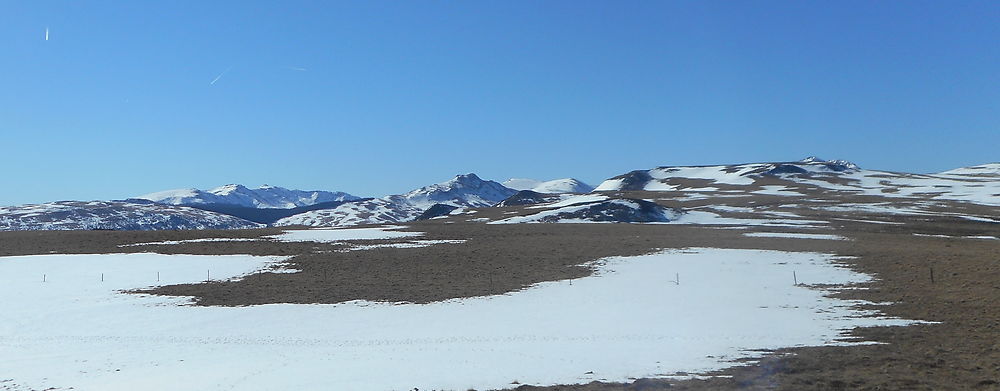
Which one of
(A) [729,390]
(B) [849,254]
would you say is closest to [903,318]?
(A) [729,390]

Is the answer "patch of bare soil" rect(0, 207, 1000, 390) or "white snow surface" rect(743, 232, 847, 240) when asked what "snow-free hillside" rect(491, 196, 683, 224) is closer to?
"patch of bare soil" rect(0, 207, 1000, 390)

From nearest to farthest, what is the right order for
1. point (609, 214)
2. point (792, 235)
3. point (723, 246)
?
point (723, 246) < point (792, 235) < point (609, 214)

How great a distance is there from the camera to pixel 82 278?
43469 millimetres

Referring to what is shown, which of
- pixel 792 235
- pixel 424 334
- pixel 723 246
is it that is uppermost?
pixel 792 235

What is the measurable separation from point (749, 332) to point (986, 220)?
82.5m

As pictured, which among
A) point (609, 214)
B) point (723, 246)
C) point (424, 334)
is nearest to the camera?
point (424, 334)

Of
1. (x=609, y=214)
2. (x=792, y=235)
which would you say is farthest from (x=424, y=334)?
(x=609, y=214)

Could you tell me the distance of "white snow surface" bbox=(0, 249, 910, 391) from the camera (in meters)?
19.4

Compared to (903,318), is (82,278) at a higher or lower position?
higher

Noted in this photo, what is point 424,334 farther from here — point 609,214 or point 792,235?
point 609,214

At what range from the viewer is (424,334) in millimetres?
25438

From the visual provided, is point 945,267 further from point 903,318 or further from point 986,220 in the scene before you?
point 986,220

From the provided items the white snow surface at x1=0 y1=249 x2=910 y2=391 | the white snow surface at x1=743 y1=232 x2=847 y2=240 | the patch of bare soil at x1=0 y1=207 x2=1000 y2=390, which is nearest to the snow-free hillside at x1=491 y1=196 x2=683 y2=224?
the patch of bare soil at x1=0 y1=207 x2=1000 y2=390

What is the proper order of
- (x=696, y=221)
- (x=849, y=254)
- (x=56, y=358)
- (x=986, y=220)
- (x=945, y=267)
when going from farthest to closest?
(x=696, y=221) → (x=986, y=220) → (x=849, y=254) → (x=945, y=267) → (x=56, y=358)
